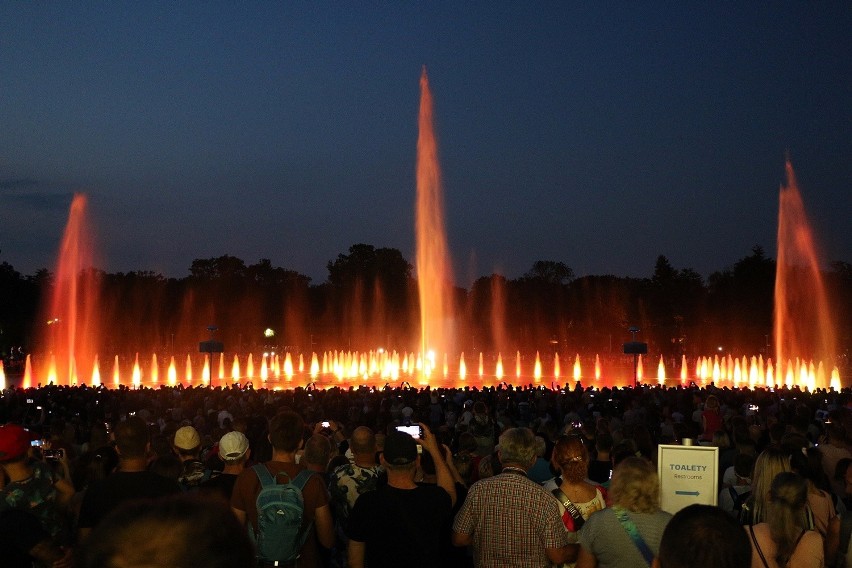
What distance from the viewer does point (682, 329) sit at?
107 m

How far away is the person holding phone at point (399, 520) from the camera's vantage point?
20.7ft

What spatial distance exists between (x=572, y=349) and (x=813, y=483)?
336ft

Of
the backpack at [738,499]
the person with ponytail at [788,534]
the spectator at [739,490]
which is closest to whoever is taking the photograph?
the person with ponytail at [788,534]

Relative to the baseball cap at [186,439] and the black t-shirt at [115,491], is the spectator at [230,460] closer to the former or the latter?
the black t-shirt at [115,491]

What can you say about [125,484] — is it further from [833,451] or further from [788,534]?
[833,451]

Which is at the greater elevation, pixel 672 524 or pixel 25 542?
pixel 672 524

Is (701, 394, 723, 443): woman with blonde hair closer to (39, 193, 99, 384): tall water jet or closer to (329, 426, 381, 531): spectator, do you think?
(329, 426, 381, 531): spectator

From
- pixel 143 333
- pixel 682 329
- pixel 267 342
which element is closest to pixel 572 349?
pixel 682 329

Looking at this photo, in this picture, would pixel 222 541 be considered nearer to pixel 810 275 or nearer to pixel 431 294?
pixel 431 294

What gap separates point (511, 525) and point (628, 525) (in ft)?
2.96

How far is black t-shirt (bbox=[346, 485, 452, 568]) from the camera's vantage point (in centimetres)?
630

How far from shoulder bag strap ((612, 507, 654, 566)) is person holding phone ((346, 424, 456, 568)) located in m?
1.27

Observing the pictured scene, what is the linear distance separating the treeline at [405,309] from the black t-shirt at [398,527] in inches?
3628

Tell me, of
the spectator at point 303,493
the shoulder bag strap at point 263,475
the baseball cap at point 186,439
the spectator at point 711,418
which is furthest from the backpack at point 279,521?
the spectator at point 711,418
